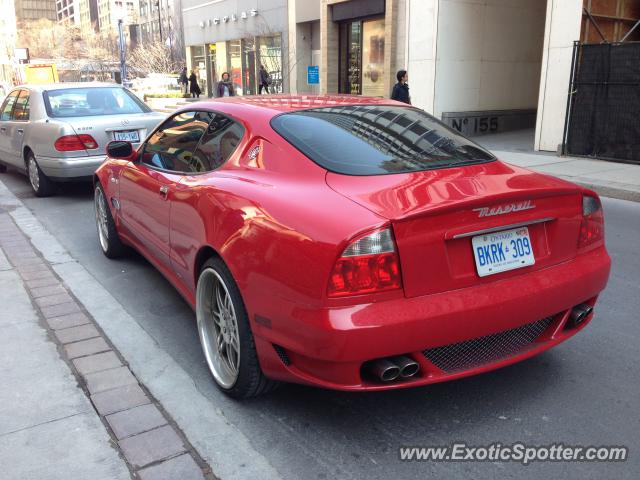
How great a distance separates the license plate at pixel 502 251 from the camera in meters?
2.72

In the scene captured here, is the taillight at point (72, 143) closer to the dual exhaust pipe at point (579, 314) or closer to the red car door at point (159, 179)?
the red car door at point (159, 179)

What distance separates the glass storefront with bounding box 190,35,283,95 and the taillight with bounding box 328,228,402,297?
26.2 m

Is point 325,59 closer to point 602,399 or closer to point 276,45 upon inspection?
point 276,45

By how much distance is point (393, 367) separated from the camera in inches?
99.7

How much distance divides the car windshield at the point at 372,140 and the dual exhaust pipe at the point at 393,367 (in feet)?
3.12

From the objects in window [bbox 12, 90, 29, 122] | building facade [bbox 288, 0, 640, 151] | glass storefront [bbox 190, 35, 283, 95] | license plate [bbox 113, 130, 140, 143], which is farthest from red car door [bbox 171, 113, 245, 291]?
glass storefront [bbox 190, 35, 283, 95]

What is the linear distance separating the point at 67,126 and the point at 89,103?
0.91m

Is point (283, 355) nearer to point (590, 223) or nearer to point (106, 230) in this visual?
point (590, 223)

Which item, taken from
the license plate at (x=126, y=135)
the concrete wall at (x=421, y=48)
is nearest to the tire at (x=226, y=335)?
the license plate at (x=126, y=135)

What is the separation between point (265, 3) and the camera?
94.7 ft

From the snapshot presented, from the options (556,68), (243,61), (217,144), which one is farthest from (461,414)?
(243,61)

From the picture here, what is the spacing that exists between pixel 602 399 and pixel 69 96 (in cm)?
846

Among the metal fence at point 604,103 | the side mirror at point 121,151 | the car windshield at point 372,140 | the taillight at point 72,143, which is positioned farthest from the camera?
the metal fence at point 604,103

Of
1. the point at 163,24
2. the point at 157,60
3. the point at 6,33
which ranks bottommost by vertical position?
the point at 157,60
